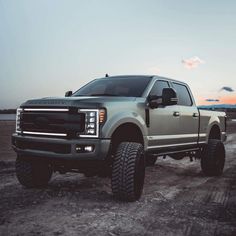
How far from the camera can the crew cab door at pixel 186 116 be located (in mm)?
6848

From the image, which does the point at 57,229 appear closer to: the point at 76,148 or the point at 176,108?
the point at 76,148

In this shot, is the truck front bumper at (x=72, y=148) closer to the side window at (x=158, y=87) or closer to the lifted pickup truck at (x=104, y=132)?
the lifted pickup truck at (x=104, y=132)

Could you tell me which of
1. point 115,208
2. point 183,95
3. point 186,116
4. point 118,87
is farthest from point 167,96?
point 115,208

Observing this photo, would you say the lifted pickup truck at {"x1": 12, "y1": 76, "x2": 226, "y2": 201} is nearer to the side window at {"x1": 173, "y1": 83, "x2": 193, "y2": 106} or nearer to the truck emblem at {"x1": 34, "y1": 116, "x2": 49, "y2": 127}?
the truck emblem at {"x1": 34, "y1": 116, "x2": 49, "y2": 127}

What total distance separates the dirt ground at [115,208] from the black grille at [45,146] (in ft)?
2.39

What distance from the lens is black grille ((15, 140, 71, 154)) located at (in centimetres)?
486

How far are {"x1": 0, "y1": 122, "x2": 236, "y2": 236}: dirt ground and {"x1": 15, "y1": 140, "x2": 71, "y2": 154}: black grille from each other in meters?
0.73

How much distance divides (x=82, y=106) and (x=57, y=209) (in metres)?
1.38

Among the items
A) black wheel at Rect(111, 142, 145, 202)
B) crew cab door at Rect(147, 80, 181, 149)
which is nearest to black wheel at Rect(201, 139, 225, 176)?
crew cab door at Rect(147, 80, 181, 149)

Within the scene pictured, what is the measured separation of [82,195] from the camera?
5520 millimetres

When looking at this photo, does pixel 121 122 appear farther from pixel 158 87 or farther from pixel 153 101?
pixel 158 87

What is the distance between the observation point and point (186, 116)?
7.00m

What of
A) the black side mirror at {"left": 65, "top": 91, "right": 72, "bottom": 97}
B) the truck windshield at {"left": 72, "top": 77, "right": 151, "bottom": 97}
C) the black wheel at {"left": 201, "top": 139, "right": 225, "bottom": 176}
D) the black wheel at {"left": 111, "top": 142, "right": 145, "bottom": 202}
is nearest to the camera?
the black wheel at {"left": 111, "top": 142, "right": 145, "bottom": 202}

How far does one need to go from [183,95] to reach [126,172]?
3059 mm
